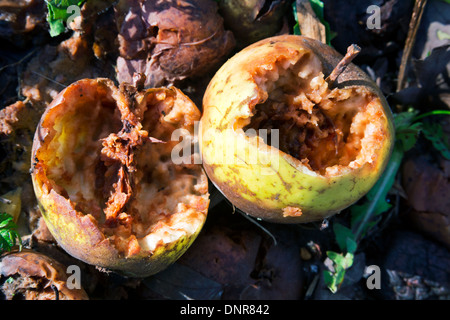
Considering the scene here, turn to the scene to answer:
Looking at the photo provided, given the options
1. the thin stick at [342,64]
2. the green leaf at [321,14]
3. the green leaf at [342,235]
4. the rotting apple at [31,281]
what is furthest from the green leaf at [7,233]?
the green leaf at [321,14]

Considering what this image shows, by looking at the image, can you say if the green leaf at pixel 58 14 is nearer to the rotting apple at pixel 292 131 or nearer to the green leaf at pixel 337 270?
the rotting apple at pixel 292 131

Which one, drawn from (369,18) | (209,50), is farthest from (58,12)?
(369,18)

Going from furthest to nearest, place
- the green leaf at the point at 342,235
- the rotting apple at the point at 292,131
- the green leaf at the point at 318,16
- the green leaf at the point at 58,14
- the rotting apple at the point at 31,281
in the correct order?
1. the green leaf at the point at 342,235
2. the green leaf at the point at 318,16
3. the green leaf at the point at 58,14
4. the rotting apple at the point at 31,281
5. the rotting apple at the point at 292,131

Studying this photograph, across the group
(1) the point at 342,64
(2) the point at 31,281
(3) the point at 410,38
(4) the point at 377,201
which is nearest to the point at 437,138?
(4) the point at 377,201

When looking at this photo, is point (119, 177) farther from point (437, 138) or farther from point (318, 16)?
point (437, 138)

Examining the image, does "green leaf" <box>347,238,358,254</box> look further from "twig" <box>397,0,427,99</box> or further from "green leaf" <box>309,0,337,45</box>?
"green leaf" <box>309,0,337,45</box>

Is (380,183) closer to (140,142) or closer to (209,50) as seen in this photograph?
(209,50)
